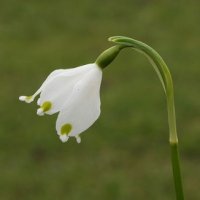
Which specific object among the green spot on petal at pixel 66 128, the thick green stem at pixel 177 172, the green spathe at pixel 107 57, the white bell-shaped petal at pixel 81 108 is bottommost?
the thick green stem at pixel 177 172

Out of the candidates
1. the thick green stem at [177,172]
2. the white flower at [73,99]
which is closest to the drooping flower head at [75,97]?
the white flower at [73,99]

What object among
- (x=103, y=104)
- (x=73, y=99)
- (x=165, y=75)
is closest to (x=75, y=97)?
(x=73, y=99)

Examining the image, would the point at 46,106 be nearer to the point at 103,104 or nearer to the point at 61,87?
the point at 61,87

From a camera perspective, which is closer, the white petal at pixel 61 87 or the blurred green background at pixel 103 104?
the white petal at pixel 61 87

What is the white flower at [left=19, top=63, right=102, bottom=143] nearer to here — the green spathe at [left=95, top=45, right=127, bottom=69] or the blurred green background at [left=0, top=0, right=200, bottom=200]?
the green spathe at [left=95, top=45, right=127, bottom=69]

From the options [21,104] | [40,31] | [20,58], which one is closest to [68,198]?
[21,104]

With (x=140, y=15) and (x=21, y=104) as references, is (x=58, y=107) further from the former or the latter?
(x=140, y=15)

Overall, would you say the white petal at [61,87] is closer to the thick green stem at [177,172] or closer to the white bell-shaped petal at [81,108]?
the white bell-shaped petal at [81,108]

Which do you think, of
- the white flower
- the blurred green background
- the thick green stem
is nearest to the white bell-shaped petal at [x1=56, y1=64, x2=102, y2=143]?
the white flower
